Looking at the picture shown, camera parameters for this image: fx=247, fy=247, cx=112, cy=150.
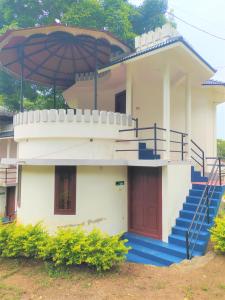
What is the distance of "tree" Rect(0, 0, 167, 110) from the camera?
1645 centimetres

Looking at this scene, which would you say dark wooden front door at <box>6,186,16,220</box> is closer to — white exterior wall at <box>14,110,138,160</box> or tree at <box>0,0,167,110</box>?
tree at <box>0,0,167,110</box>

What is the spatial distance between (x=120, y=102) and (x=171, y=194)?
5.61m

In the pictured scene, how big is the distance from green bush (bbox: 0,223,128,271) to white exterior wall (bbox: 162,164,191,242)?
6.62ft

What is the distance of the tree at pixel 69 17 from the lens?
1645cm

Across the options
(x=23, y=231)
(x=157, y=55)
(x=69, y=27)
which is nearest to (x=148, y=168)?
(x=157, y=55)

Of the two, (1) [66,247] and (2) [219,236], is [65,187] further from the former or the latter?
(2) [219,236]

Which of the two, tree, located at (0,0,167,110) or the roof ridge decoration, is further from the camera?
tree, located at (0,0,167,110)

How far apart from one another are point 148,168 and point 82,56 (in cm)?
573

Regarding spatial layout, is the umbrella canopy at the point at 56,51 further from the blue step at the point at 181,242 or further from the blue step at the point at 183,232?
the blue step at the point at 181,242

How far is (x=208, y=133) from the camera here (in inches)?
466

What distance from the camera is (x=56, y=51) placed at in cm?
1024

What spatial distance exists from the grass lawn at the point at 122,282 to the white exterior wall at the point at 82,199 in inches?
73.6

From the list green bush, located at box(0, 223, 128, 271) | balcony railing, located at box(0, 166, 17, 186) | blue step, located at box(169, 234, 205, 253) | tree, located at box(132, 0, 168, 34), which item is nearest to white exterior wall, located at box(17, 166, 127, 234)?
green bush, located at box(0, 223, 128, 271)

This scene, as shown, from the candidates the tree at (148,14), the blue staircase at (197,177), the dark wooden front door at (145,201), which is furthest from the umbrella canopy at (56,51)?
the tree at (148,14)
